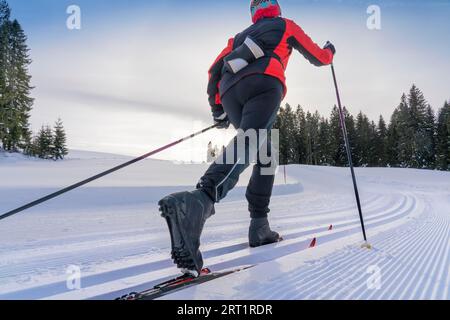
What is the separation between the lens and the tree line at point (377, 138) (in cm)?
5088

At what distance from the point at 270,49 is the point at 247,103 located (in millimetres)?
445

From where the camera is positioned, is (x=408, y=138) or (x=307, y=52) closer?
(x=307, y=52)

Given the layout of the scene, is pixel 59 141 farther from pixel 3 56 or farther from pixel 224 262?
pixel 224 262

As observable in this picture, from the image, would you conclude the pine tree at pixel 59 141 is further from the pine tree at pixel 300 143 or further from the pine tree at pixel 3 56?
the pine tree at pixel 300 143

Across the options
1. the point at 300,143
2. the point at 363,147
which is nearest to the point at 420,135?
the point at 363,147

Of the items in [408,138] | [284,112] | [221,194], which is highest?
[284,112]

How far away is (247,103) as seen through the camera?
6.97 ft

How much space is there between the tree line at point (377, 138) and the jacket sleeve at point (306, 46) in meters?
44.5

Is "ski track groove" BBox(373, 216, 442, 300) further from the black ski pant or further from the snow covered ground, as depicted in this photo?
the black ski pant

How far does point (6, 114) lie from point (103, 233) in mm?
33339

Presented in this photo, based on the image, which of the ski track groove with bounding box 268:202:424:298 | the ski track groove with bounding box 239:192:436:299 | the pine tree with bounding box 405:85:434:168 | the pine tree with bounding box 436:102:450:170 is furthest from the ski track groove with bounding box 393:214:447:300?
the pine tree with bounding box 405:85:434:168
